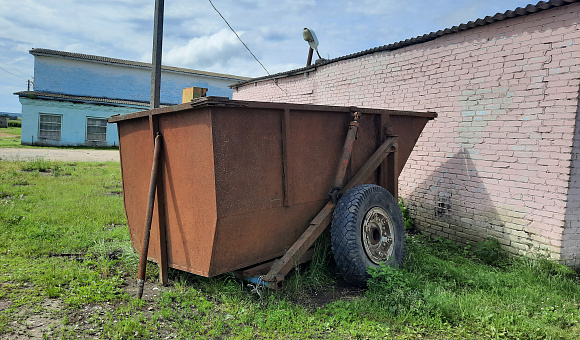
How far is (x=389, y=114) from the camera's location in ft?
16.3

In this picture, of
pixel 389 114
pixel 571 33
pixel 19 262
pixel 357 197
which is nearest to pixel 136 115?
pixel 19 262

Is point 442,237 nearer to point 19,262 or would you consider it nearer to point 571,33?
point 571,33

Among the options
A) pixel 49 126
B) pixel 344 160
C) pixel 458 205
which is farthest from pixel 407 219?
pixel 49 126

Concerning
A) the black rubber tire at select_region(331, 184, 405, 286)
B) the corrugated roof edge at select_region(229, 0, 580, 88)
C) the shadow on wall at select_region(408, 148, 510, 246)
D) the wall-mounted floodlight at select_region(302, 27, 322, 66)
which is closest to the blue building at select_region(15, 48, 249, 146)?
the wall-mounted floodlight at select_region(302, 27, 322, 66)

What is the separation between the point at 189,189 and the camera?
3668 millimetres

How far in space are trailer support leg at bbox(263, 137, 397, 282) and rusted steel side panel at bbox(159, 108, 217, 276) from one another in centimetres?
66

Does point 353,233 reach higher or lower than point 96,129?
lower

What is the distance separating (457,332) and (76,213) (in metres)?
6.19

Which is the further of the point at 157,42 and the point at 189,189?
the point at 157,42

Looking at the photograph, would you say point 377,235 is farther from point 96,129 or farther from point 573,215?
point 96,129

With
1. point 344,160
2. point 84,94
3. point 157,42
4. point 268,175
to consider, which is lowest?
point 268,175

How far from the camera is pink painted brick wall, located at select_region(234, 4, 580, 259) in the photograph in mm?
4762

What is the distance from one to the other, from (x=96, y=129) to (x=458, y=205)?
23809 millimetres

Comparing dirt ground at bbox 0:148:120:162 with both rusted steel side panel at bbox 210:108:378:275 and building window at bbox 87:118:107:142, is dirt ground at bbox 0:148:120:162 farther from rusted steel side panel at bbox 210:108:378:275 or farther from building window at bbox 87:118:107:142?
rusted steel side panel at bbox 210:108:378:275
